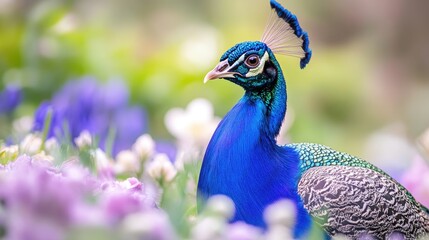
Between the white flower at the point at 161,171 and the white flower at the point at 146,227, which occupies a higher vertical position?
the white flower at the point at 161,171

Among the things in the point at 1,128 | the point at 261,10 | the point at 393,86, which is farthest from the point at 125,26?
the point at 1,128

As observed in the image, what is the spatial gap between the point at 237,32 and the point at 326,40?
4.51 feet

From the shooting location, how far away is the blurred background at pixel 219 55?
4320 millimetres

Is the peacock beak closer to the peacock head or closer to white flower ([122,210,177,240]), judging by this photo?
the peacock head

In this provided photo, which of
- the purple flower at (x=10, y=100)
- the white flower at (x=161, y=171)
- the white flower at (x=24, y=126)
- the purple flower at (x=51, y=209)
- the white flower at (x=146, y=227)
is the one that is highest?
the purple flower at (x=10, y=100)

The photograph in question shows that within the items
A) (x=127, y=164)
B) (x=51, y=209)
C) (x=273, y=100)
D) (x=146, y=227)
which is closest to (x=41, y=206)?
(x=51, y=209)

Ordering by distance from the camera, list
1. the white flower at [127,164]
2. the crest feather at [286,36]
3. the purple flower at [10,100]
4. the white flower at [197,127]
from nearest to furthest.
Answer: the crest feather at [286,36] < the white flower at [127,164] < the white flower at [197,127] < the purple flower at [10,100]

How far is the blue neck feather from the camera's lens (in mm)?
1679

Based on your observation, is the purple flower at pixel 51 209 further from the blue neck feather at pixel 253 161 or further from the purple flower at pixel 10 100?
the purple flower at pixel 10 100

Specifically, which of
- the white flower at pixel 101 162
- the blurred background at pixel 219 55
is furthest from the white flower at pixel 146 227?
the blurred background at pixel 219 55

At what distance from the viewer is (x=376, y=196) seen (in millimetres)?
1741

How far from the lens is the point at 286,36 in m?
1.82

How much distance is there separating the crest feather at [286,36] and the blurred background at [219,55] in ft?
3.77

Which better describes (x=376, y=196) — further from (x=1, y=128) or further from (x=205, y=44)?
(x=205, y=44)
